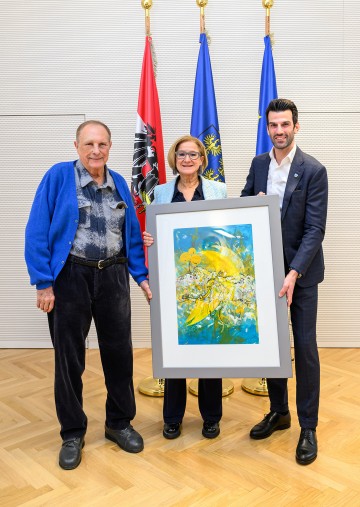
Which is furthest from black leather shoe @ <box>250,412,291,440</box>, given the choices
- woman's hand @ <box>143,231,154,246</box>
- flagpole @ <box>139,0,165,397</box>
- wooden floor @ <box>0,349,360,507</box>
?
woman's hand @ <box>143,231,154,246</box>

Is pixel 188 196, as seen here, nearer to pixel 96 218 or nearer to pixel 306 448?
pixel 96 218

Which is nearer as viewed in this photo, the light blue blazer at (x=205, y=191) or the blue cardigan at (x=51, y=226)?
the blue cardigan at (x=51, y=226)

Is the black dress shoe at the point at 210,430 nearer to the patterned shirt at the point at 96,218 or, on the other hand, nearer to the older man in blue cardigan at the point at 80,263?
the older man in blue cardigan at the point at 80,263

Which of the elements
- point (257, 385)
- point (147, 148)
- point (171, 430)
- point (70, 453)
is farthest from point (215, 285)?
point (147, 148)

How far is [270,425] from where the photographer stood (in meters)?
2.84

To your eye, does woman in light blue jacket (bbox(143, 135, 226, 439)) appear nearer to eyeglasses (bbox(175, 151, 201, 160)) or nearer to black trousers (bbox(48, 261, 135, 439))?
eyeglasses (bbox(175, 151, 201, 160))

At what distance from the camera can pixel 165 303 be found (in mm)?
2576

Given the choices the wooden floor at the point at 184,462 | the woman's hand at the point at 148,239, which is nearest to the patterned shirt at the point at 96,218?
the woman's hand at the point at 148,239

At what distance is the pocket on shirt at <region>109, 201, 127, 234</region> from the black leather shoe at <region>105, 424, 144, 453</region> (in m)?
1.08

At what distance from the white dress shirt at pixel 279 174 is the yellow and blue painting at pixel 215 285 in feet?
0.96

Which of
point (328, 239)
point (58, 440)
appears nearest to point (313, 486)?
point (58, 440)

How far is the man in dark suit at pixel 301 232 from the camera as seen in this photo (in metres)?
2.46

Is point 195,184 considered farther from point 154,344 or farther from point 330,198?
point 330,198

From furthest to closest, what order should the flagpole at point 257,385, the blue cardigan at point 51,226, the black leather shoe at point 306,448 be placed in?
the flagpole at point 257,385 < the black leather shoe at point 306,448 < the blue cardigan at point 51,226
